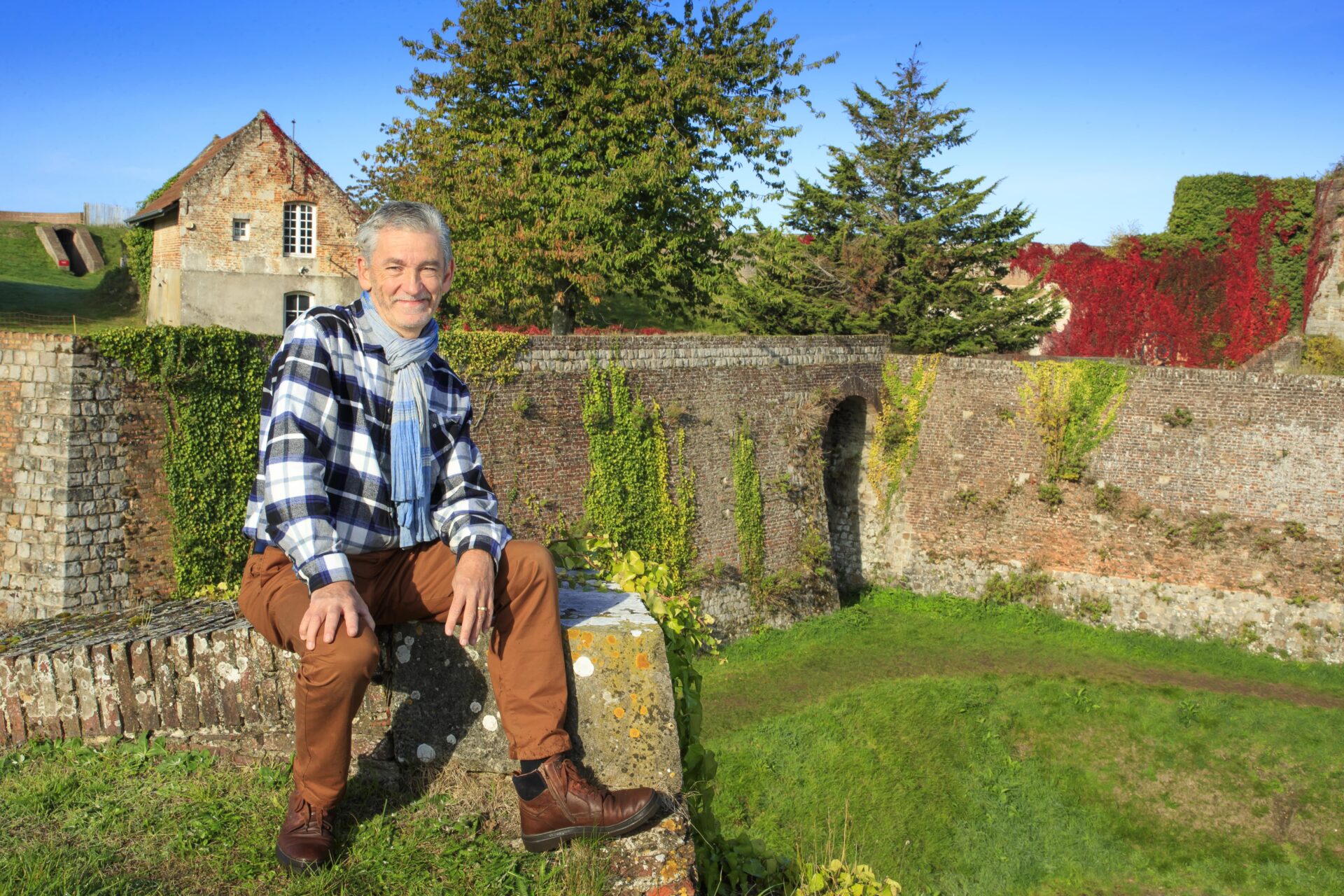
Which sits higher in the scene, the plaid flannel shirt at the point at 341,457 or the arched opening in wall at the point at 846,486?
the plaid flannel shirt at the point at 341,457

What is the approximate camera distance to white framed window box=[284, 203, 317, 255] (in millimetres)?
21219

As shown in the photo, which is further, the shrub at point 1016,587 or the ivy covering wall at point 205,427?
the shrub at point 1016,587

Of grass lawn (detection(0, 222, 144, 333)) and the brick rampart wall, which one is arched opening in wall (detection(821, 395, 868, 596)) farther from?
grass lawn (detection(0, 222, 144, 333))

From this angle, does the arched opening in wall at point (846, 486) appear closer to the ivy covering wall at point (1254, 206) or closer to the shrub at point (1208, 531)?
the shrub at point (1208, 531)

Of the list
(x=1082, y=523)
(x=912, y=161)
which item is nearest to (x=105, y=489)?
(x=1082, y=523)

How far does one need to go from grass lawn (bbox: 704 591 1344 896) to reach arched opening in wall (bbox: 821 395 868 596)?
264cm

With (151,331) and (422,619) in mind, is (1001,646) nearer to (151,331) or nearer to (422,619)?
(151,331)

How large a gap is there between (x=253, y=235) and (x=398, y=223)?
65.3ft

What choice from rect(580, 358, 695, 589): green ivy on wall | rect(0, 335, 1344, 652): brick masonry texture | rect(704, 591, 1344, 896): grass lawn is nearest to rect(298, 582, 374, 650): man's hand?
rect(704, 591, 1344, 896): grass lawn

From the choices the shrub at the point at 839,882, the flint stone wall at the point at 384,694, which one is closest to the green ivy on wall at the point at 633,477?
the shrub at the point at 839,882

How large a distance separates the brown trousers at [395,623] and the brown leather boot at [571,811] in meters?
0.09

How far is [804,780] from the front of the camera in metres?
11.1

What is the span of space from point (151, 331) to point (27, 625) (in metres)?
6.18

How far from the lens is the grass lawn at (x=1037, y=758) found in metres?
10.1
